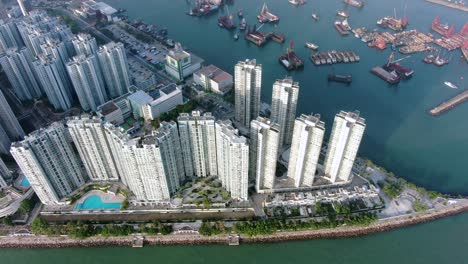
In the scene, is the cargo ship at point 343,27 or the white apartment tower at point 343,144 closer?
the white apartment tower at point 343,144

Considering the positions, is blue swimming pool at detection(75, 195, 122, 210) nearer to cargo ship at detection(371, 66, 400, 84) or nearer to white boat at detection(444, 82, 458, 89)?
cargo ship at detection(371, 66, 400, 84)

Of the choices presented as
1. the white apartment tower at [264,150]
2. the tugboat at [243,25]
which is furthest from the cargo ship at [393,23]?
the white apartment tower at [264,150]

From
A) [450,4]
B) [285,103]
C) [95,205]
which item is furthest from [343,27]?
[95,205]

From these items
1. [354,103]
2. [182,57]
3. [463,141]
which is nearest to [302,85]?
[354,103]

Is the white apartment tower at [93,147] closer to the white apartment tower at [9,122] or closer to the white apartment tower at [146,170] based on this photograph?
the white apartment tower at [146,170]

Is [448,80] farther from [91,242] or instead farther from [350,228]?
[91,242]

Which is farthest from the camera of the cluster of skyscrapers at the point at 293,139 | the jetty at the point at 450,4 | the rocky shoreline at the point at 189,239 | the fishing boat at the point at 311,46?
the jetty at the point at 450,4
